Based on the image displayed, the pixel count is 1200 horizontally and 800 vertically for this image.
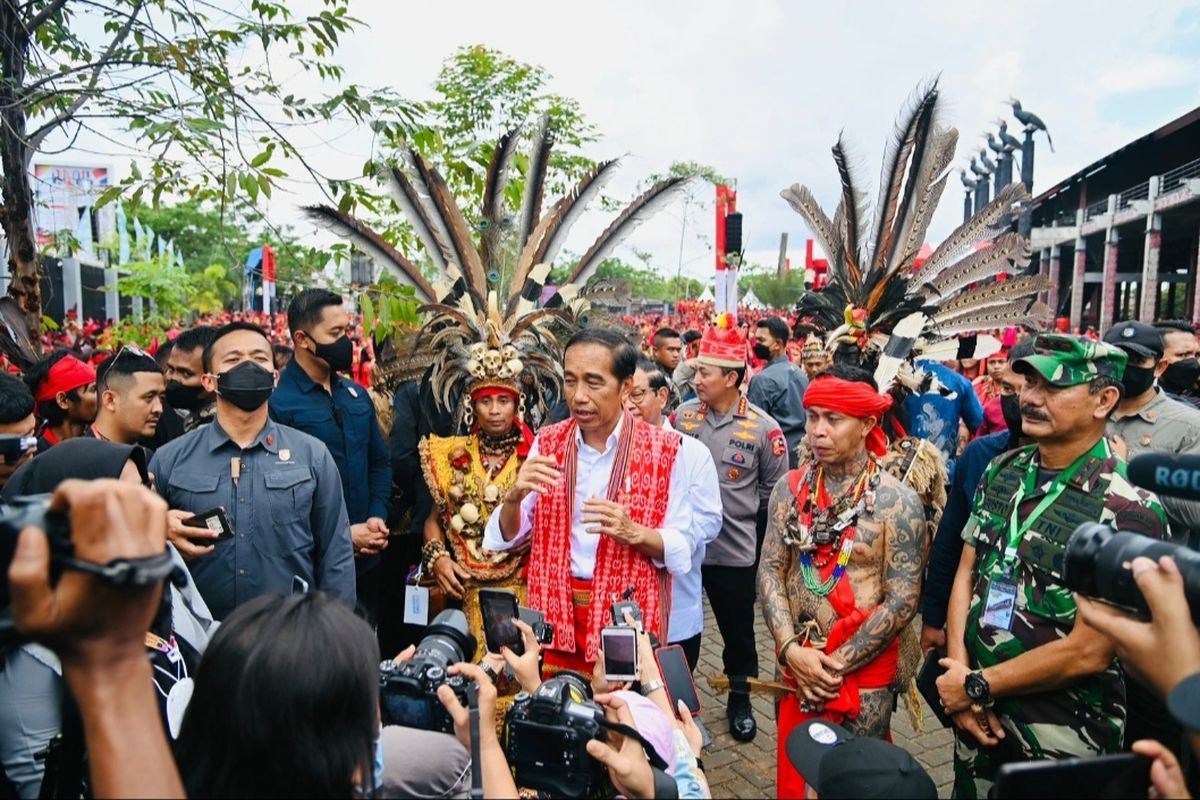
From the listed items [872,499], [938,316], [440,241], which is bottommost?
[872,499]

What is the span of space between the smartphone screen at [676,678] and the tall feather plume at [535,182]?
8.72ft

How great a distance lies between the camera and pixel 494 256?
4328mm

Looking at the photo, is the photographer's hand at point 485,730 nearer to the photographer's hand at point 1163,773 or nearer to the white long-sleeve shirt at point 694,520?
the photographer's hand at point 1163,773

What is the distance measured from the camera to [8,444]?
2754 millimetres

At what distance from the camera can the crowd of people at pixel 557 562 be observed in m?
1.37

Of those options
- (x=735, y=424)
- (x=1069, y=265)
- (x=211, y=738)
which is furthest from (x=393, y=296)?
(x=1069, y=265)

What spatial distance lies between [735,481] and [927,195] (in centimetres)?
185

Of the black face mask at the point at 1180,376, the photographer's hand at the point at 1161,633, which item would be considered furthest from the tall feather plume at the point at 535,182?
the black face mask at the point at 1180,376

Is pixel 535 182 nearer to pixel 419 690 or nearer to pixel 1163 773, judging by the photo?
pixel 419 690

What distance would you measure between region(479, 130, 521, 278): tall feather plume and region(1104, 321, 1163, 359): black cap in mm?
3033

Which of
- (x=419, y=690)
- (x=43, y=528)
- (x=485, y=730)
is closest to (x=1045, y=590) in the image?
(x=485, y=730)

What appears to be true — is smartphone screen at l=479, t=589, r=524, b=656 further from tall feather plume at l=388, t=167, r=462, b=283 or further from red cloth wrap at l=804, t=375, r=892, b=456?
tall feather plume at l=388, t=167, r=462, b=283

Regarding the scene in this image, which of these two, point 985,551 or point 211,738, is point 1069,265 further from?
point 211,738

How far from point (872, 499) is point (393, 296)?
2.35 metres
